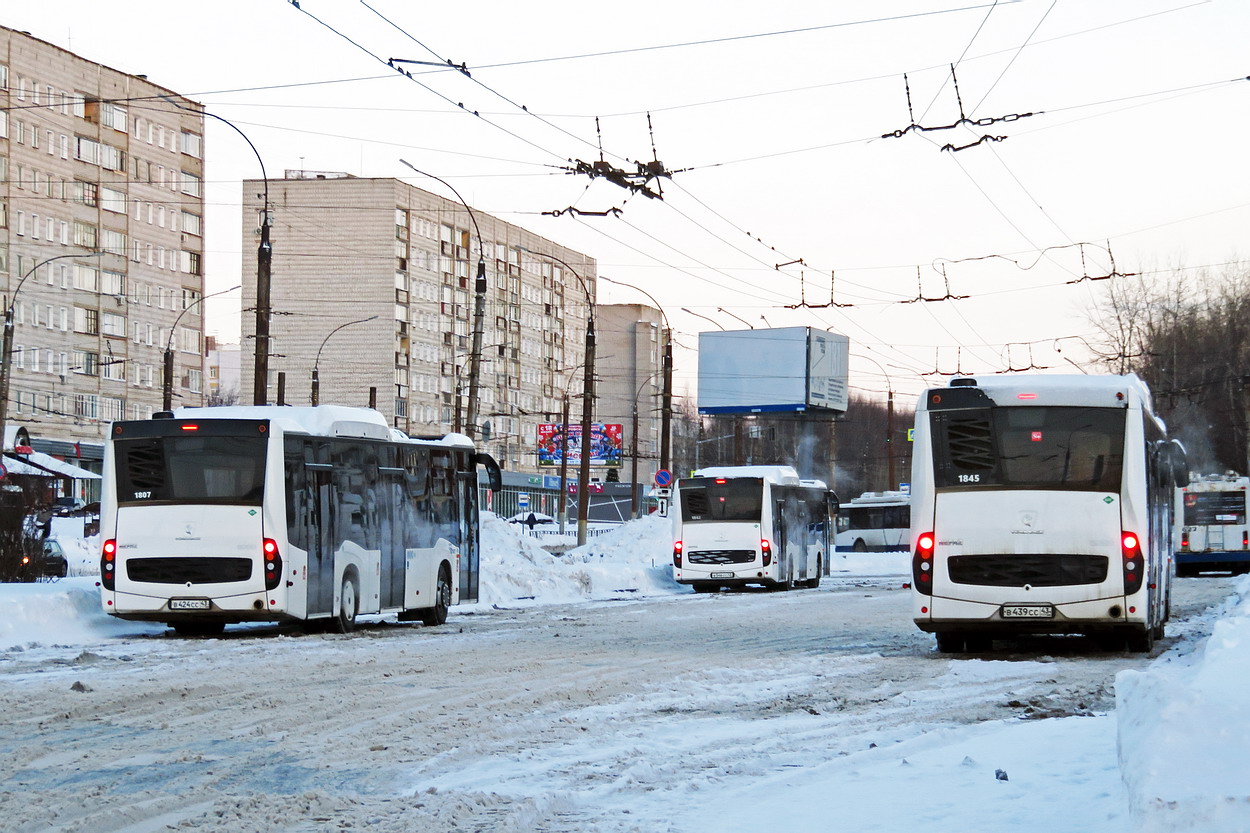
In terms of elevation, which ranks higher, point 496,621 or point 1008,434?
point 1008,434

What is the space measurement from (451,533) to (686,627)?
438cm

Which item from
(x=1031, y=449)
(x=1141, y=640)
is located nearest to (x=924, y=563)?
(x=1031, y=449)

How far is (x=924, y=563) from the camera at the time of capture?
17.2 metres

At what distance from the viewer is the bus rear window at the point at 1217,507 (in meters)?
48.7

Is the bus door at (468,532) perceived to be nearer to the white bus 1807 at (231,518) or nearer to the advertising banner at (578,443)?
the white bus 1807 at (231,518)

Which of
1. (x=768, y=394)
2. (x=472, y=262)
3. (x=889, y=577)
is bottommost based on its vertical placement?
(x=889, y=577)

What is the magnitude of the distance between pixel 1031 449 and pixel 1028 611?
1.66 meters

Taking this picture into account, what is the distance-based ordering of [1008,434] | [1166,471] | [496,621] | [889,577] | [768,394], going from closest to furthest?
[1008,434], [1166,471], [496,621], [889,577], [768,394]

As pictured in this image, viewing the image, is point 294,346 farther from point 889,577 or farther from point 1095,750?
point 1095,750

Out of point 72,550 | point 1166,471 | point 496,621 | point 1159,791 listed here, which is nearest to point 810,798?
point 1159,791

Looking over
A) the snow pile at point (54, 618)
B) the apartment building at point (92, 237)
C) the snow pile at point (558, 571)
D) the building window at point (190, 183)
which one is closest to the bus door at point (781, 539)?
the snow pile at point (558, 571)

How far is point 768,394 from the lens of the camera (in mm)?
82750

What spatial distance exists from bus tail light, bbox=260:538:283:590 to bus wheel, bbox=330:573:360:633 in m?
1.56

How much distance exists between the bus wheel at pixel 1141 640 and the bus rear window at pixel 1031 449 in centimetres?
152
